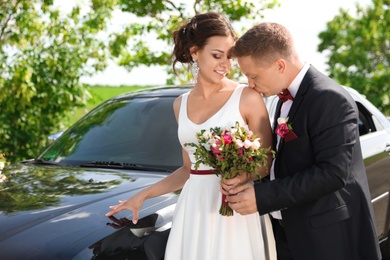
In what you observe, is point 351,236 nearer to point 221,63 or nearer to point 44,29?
point 221,63

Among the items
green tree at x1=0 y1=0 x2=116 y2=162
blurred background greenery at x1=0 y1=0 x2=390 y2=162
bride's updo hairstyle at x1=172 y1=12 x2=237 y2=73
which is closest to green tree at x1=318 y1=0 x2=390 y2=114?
blurred background greenery at x1=0 y1=0 x2=390 y2=162

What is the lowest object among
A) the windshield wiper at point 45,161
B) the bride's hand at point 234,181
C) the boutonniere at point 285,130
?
the bride's hand at point 234,181

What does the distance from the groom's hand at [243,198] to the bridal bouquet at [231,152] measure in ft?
0.20

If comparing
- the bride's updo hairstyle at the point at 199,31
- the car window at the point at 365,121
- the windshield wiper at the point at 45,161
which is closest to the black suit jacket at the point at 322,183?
the bride's updo hairstyle at the point at 199,31

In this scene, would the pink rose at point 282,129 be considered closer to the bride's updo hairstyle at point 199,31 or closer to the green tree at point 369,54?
the bride's updo hairstyle at point 199,31

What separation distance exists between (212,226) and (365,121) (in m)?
2.74

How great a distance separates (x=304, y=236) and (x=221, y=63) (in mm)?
898

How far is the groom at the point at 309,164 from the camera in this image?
2742 millimetres

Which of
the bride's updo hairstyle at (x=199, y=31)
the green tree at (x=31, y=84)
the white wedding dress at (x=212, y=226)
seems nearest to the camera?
the white wedding dress at (x=212, y=226)

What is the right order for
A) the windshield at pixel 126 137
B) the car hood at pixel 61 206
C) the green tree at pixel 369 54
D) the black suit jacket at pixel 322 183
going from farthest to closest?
the green tree at pixel 369 54, the windshield at pixel 126 137, the car hood at pixel 61 206, the black suit jacket at pixel 322 183

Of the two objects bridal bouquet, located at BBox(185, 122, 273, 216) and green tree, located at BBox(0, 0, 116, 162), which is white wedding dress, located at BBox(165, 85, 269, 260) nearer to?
bridal bouquet, located at BBox(185, 122, 273, 216)

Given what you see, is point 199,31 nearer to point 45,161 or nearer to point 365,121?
point 45,161

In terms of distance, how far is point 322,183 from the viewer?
107 inches

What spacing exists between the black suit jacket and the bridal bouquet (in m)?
0.12
